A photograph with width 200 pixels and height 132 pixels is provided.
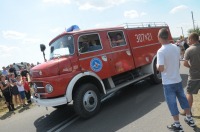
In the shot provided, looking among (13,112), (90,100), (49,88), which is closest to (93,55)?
(90,100)

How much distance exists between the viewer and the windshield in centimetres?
734

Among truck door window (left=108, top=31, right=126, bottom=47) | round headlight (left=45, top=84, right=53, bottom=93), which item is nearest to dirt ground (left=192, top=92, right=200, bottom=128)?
truck door window (left=108, top=31, right=126, bottom=47)

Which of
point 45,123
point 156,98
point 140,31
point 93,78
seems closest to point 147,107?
point 156,98

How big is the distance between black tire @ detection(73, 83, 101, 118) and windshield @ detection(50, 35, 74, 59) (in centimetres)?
118

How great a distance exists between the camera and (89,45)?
7.58m

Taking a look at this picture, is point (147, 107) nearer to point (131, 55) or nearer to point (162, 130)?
point (162, 130)

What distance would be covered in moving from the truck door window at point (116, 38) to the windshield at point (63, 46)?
152 cm

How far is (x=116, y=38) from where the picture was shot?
334 inches

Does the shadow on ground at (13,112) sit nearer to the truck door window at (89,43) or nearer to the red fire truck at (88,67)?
the red fire truck at (88,67)

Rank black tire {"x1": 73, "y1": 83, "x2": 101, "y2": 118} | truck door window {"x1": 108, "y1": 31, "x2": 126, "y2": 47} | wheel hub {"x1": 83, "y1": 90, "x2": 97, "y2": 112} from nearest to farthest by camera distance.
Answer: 1. black tire {"x1": 73, "y1": 83, "x2": 101, "y2": 118}
2. wheel hub {"x1": 83, "y1": 90, "x2": 97, "y2": 112}
3. truck door window {"x1": 108, "y1": 31, "x2": 126, "y2": 47}

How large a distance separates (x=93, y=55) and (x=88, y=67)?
17.9 inches

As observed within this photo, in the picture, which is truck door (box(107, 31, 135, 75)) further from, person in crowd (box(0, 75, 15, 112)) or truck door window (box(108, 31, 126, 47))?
person in crowd (box(0, 75, 15, 112))

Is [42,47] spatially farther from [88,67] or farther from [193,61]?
[193,61]

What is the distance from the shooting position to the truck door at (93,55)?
23.9 feet
